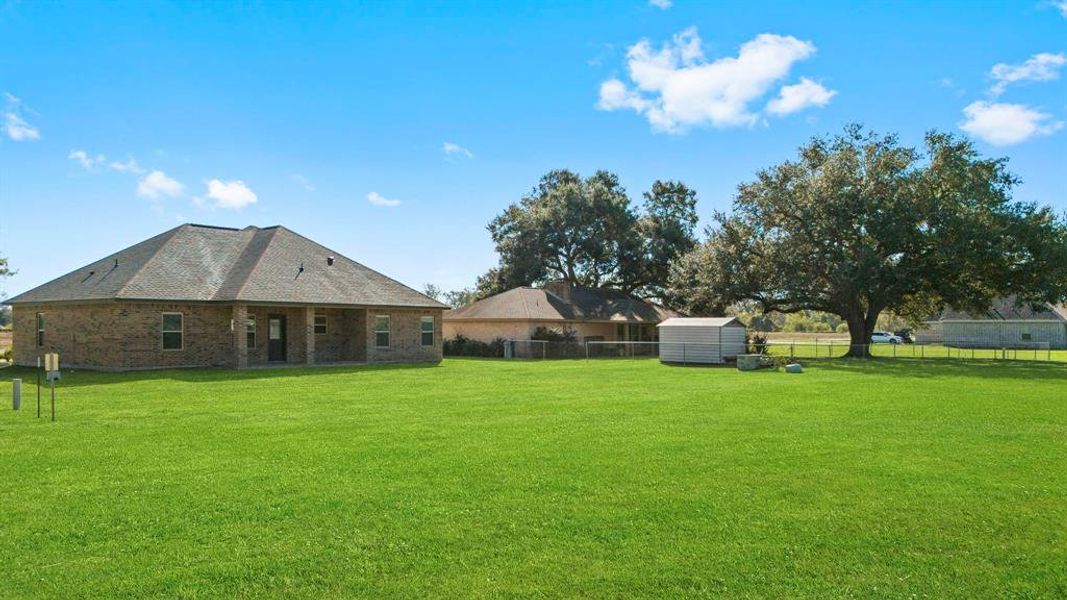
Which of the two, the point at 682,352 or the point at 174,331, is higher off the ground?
the point at 174,331

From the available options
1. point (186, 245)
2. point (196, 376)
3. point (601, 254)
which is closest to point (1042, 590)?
point (196, 376)

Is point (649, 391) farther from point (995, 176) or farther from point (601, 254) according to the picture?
point (601, 254)

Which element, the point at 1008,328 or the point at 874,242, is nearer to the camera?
the point at 874,242

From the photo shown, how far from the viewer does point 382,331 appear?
3123 cm

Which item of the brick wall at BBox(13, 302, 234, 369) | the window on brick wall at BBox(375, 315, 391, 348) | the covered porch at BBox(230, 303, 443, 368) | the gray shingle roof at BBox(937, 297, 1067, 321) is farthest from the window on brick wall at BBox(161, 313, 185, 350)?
the gray shingle roof at BBox(937, 297, 1067, 321)

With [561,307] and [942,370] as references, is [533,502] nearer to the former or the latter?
[942,370]

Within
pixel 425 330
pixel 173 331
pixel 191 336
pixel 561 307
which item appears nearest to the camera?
pixel 173 331

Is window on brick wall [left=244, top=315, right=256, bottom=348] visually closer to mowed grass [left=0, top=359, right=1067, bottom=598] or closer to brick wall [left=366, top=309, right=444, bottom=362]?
brick wall [left=366, top=309, right=444, bottom=362]

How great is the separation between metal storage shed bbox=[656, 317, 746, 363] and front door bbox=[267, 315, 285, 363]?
15657mm

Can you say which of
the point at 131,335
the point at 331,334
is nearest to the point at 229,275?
the point at 131,335

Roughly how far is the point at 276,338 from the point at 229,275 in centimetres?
292

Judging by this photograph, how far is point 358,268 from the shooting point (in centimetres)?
3250

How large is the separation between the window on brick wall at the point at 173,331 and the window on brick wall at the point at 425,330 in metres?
9.74

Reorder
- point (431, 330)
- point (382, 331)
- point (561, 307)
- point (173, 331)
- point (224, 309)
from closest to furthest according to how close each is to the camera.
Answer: point (173, 331) < point (224, 309) < point (382, 331) < point (431, 330) < point (561, 307)
